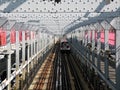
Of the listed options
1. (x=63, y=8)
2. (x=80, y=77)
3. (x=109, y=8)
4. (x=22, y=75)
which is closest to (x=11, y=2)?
(x=63, y=8)

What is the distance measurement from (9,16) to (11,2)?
366 centimetres

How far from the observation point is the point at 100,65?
13.9 m

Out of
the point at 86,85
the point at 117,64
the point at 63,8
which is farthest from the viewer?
the point at 86,85

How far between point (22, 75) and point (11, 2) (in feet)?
18.2

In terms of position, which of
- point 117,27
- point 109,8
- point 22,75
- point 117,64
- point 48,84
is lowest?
point 48,84

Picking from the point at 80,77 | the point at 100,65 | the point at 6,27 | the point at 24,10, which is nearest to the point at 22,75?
the point at 6,27

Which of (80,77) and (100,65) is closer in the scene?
(100,65)

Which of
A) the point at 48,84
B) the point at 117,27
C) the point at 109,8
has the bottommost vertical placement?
the point at 48,84

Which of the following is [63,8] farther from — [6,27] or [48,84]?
[48,84]

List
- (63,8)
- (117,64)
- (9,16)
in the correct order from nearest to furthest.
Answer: (117,64) < (63,8) < (9,16)

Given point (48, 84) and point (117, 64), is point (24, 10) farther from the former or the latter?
point (48, 84)

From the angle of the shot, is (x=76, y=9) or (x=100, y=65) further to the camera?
(x=100, y=65)

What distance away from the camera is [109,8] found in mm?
10328

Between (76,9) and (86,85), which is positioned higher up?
(76,9)
